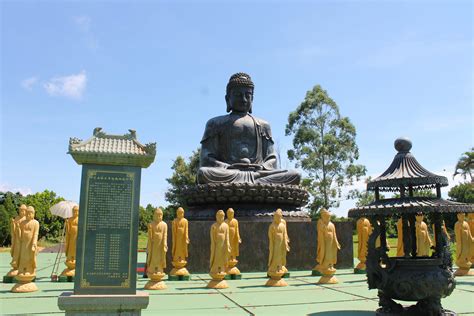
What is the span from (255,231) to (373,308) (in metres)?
4.05

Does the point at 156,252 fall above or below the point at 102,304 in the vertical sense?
above

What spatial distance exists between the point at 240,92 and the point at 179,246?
18.2 ft

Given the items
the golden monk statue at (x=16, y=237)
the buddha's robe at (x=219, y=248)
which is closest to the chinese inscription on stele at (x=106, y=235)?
the buddha's robe at (x=219, y=248)

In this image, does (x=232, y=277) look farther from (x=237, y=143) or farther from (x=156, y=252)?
(x=237, y=143)

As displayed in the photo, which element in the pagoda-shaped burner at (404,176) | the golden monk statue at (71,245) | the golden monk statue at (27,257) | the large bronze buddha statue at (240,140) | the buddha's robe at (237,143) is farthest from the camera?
the buddha's robe at (237,143)

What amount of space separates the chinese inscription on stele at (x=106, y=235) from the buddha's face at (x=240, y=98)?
26.8 ft

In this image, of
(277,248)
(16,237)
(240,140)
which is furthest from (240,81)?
(16,237)

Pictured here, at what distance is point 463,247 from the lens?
9.56 m

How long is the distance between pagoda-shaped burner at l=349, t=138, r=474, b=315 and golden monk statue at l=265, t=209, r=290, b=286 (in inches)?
100

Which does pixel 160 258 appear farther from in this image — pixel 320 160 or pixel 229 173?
pixel 320 160

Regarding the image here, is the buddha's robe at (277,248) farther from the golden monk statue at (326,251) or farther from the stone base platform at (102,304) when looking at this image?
the stone base platform at (102,304)

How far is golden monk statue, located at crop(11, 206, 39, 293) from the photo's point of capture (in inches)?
269

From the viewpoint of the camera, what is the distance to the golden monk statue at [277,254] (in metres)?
7.48

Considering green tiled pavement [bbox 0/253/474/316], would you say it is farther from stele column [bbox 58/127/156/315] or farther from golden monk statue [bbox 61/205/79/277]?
stele column [bbox 58/127/156/315]
